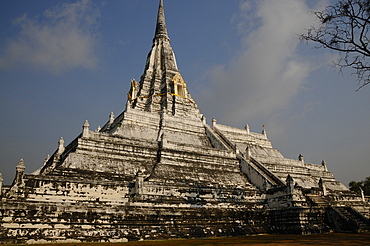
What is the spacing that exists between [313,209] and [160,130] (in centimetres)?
1521

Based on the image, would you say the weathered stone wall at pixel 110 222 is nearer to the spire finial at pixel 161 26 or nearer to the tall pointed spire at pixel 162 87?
the tall pointed spire at pixel 162 87

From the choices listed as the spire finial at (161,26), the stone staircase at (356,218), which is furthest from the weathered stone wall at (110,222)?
the spire finial at (161,26)

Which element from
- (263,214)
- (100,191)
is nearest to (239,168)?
(263,214)

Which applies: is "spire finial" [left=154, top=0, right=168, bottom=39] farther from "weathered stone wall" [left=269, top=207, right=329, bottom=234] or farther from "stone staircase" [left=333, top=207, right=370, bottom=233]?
"stone staircase" [left=333, top=207, right=370, bottom=233]

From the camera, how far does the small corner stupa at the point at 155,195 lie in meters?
12.9

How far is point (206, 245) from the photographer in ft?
37.9

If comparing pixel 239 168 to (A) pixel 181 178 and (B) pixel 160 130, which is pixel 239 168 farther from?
(B) pixel 160 130

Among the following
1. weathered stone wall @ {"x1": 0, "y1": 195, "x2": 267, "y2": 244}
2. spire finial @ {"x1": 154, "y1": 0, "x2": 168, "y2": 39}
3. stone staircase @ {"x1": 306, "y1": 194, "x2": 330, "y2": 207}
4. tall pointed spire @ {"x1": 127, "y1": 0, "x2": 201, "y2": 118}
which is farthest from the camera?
spire finial @ {"x1": 154, "y1": 0, "x2": 168, "y2": 39}

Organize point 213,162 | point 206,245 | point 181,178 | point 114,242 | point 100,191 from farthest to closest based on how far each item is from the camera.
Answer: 1. point 213,162
2. point 181,178
3. point 100,191
4. point 114,242
5. point 206,245

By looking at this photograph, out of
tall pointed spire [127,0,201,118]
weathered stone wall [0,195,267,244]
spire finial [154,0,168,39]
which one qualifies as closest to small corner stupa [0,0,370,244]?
weathered stone wall [0,195,267,244]

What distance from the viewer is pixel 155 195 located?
621 inches

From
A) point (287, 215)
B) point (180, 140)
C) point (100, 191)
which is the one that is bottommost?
point (287, 215)

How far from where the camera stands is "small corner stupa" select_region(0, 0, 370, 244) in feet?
42.3

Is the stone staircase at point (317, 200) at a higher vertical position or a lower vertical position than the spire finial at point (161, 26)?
lower
